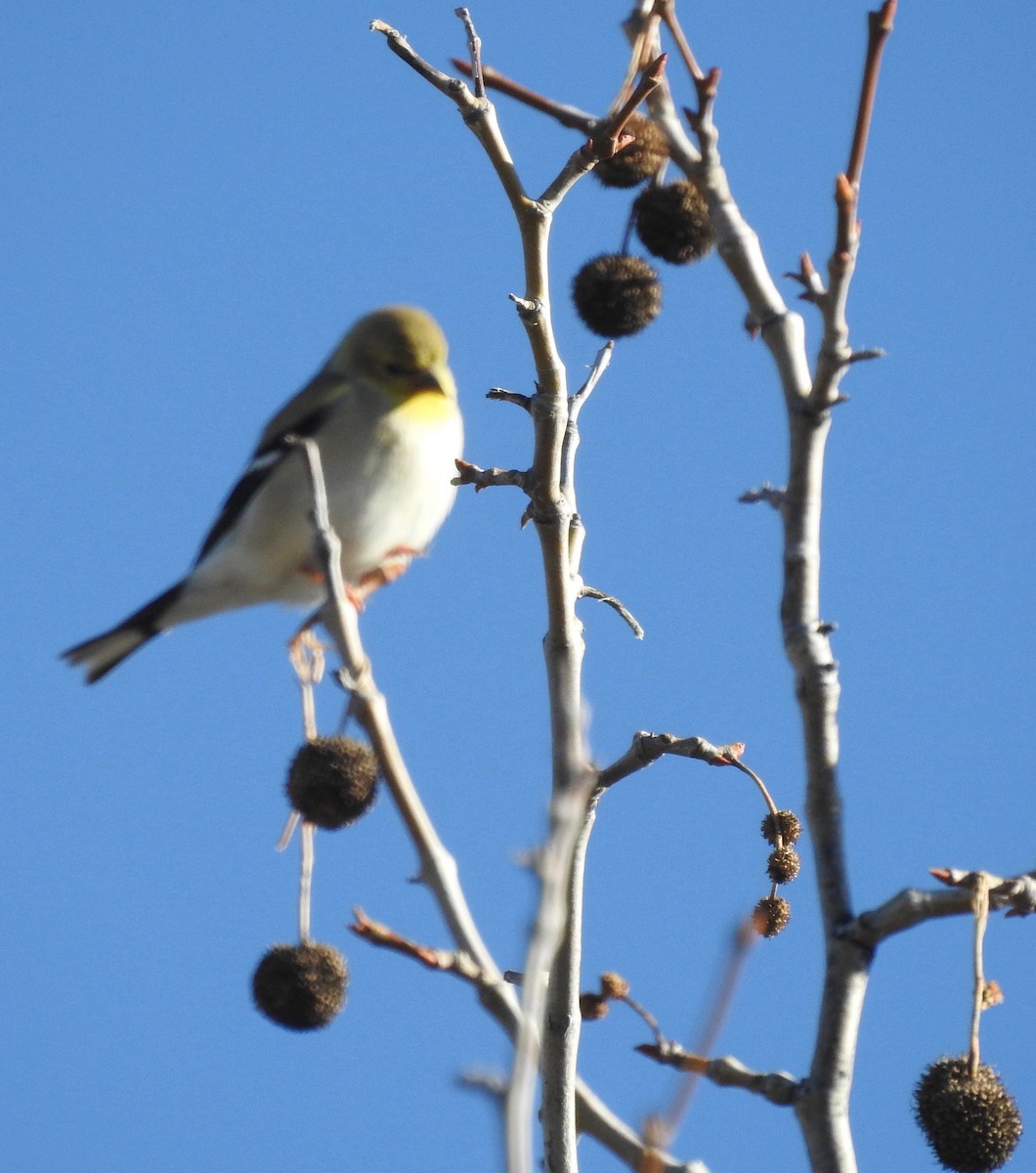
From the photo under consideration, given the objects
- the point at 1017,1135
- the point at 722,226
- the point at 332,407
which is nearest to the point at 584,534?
the point at 722,226

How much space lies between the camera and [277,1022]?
2773 millimetres

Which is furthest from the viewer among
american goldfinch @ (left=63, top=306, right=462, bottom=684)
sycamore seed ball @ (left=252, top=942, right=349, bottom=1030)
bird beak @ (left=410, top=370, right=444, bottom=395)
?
bird beak @ (left=410, top=370, right=444, bottom=395)

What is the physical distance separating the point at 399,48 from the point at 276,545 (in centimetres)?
209

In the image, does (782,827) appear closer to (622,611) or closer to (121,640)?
(622,611)

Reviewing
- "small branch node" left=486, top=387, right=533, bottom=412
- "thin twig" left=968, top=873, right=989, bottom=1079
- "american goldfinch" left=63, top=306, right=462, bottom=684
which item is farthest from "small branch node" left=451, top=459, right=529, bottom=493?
"american goldfinch" left=63, top=306, right=462, bottom=684

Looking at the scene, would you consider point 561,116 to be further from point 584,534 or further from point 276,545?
point 276,545

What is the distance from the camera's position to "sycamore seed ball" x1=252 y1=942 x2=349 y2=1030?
275 centimetres

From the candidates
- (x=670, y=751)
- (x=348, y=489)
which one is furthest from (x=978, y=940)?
(x=348, y=489)

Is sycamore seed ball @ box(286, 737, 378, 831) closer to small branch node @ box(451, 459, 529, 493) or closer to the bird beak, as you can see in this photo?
small branch node @ box(451, 459, 529, 493)

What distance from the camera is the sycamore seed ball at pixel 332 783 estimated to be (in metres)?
2.60

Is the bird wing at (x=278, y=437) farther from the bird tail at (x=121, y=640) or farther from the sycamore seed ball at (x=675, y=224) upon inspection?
the sycamore seed ball at (x=675, y=224)

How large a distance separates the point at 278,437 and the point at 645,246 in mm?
1970

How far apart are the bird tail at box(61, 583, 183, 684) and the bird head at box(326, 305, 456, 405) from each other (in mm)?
889

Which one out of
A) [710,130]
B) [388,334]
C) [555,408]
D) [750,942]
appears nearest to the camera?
[750,942]
